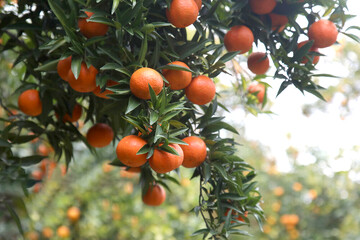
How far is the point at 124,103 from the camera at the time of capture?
0.94 metres

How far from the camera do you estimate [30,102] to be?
1154mm

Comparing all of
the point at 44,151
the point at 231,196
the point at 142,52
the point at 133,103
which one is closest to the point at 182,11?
the point at 142,52

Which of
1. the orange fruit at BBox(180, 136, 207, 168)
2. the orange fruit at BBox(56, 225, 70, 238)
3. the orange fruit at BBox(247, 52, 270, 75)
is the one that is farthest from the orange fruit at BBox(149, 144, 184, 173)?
the orange fruit at BBox(56, 225, 70, 238)

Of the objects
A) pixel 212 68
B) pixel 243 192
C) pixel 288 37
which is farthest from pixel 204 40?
pixel 243 192

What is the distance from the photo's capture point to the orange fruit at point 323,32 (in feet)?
3.24

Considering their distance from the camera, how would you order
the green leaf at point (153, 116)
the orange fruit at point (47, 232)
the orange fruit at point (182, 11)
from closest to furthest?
1. the green leaf at point (153, 116)
2. the orange fruit at point (182, 11)
3. the orange fruit at point (47, 232)

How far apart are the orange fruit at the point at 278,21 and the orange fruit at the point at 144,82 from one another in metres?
0.45

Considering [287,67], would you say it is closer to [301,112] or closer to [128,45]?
[128,45]

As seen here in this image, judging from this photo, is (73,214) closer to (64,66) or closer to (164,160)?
(64,66)

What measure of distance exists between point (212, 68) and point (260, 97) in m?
0.57

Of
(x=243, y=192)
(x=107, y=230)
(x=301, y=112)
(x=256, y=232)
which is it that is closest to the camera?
(x=243, y=192)

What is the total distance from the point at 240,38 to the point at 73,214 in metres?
2.48

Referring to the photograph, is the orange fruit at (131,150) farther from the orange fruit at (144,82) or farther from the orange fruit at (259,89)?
the orange fruit at (259,89)

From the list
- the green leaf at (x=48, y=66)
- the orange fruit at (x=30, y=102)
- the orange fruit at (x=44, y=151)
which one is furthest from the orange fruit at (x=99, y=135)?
the orange fruit at (x=44, y=151)
